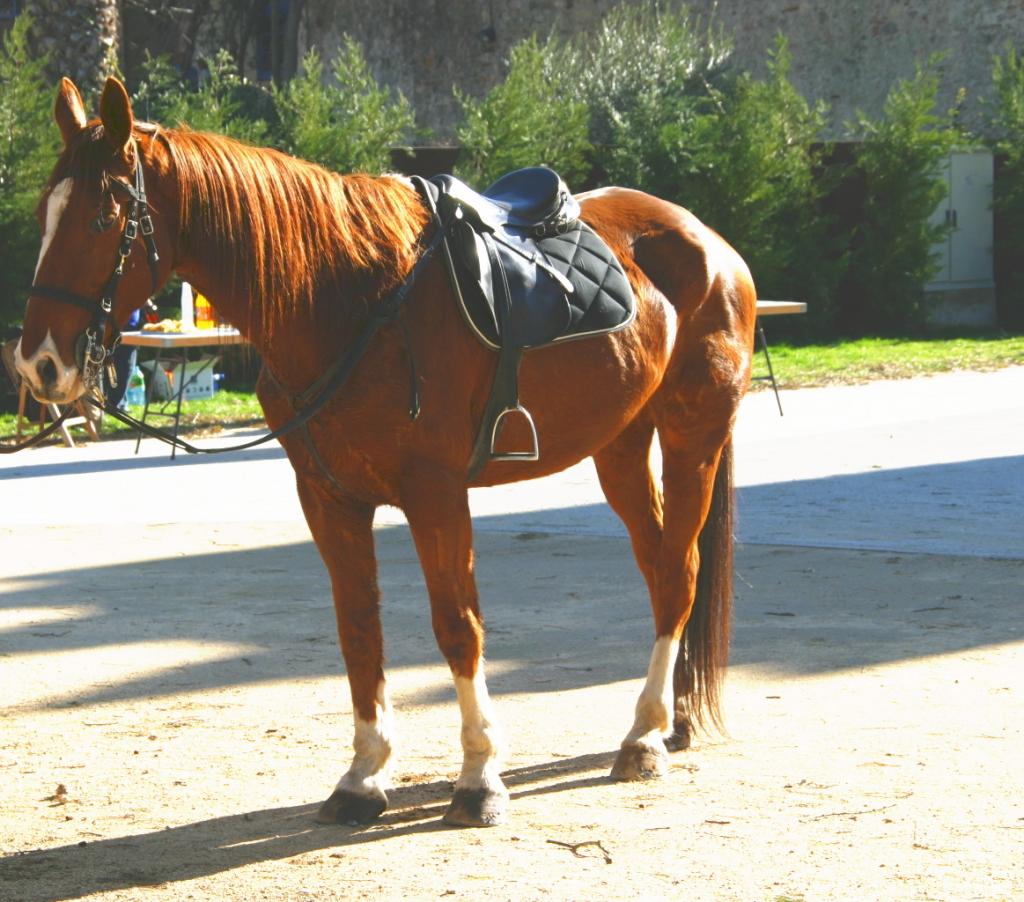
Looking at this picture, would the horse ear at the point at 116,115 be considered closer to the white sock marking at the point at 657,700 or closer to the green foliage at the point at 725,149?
the white sock marking at the point at 657,700

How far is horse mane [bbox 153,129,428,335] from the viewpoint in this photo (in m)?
4.01

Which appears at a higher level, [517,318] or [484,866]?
[517,318]

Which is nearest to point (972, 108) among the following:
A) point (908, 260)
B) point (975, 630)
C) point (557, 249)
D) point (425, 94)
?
point (908, 260)

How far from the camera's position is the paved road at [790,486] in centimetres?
873

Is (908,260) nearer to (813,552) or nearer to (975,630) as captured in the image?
(813,552)

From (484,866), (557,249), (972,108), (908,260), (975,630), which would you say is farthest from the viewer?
(972,108)

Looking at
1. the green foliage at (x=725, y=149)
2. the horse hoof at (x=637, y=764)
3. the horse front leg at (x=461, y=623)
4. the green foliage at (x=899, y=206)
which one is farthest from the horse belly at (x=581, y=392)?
the green foliage at (x=899, y=206)

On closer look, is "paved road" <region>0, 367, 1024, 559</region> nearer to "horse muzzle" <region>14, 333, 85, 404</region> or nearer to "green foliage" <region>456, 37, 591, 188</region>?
"horse muzzle" <region>14, 333, 85, 404</region>

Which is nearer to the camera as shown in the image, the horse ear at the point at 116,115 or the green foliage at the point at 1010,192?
the horse ear at the point at 116,115

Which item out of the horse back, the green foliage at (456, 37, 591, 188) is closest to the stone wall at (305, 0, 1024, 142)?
the green foliage at (456, 37, 591, 188)

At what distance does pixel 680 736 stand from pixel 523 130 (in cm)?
1453

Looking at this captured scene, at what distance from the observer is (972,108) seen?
26422 millimetres

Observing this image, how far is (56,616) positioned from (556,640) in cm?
240

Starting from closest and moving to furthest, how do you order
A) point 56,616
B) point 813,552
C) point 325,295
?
point 325,295 < point 56,616 < point 813,552
